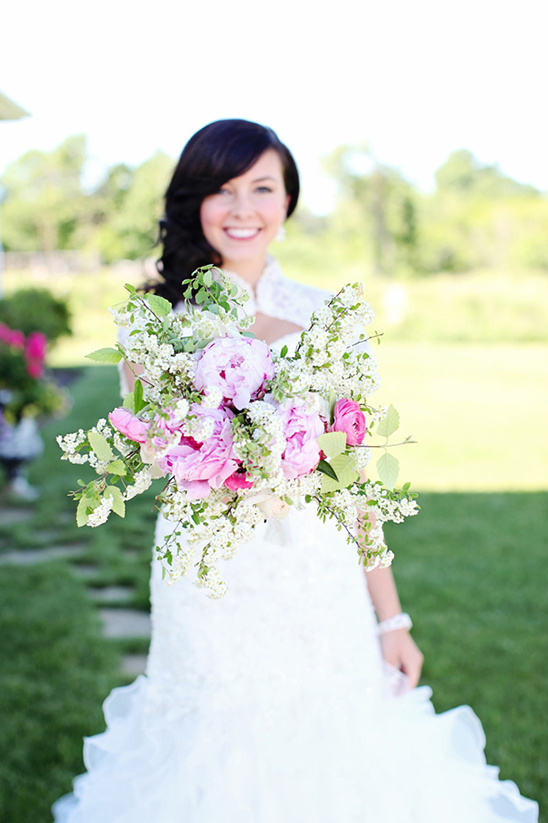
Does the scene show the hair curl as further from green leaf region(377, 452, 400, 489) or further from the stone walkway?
the stone walkway

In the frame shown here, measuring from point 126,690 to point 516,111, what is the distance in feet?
173

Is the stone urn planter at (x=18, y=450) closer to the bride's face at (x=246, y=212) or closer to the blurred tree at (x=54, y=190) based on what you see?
the bride's face at (x=246, y=212)

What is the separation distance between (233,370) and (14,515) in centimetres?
559

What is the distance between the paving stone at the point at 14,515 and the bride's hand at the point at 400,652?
4494mm

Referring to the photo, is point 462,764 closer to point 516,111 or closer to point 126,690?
point 126,690

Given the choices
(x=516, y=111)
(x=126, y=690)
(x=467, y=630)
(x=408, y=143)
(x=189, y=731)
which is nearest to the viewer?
(x=189, y=731)

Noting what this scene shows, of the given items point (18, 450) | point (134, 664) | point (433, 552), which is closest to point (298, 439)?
point (134, 664)

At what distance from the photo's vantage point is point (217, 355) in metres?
1.35

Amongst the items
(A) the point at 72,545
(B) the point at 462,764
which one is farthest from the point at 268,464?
(A) the point at 72,545

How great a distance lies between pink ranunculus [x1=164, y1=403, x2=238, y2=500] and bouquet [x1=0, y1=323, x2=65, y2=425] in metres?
5.87

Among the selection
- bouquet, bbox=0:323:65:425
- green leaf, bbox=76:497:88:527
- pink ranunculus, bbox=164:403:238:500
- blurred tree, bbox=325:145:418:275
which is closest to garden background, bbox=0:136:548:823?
pink ranunculus, bbox=164:403:238:500

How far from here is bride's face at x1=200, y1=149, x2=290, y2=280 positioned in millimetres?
2240

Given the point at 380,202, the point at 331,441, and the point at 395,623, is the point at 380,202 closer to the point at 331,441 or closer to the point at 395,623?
the point at 395,623

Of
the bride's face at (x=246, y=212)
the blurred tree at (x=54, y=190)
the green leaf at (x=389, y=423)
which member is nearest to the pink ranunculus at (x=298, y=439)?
the green leaf at (x=389, y=423)
